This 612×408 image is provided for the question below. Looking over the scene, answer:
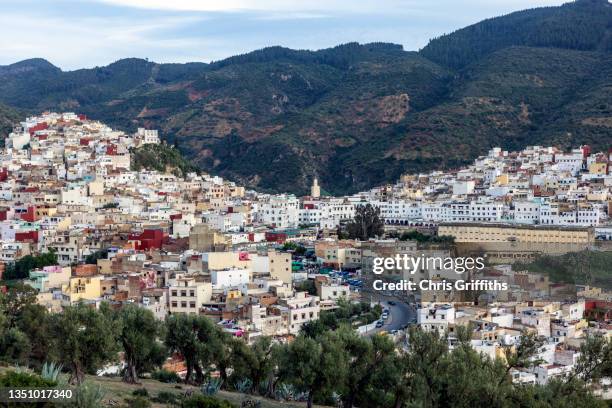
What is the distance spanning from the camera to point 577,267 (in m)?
35.1

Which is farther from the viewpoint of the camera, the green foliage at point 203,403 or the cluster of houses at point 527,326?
the cluster of houses at point 527,326

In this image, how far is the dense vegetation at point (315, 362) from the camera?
51.1 ft

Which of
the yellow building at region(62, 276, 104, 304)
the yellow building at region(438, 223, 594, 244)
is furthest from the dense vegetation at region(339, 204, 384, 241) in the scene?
the yellow building at region(62, 276, 104, 304)

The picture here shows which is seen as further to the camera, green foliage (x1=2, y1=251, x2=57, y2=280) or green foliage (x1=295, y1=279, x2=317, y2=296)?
green foliage (x1=2, y1=251, x2=57, y2=280)

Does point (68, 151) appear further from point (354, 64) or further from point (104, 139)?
point (354, 64)

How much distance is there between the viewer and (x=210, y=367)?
19016 mm

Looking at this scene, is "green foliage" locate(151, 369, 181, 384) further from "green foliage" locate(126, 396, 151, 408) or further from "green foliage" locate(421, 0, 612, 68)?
"green foliage" locate(421, 0, 612, 68)

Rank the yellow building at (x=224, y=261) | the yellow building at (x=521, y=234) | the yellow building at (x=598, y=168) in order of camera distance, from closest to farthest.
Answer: the yellow building at (x=224, y=261), the yellow building at (x=521, y=234), the yellow building at (x=598, y=168)

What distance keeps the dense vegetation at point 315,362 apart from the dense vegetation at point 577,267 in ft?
53.0

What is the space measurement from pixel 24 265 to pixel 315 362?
17594mm

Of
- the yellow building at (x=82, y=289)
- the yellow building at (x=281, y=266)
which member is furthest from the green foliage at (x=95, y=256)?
the yellow building at (x=281, y=266)

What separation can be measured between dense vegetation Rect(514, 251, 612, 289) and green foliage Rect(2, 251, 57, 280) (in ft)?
52.9

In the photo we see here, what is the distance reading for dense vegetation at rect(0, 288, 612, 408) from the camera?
15.6 meters

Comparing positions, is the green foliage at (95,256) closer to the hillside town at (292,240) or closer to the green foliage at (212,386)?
the hillside town at (292,240)
